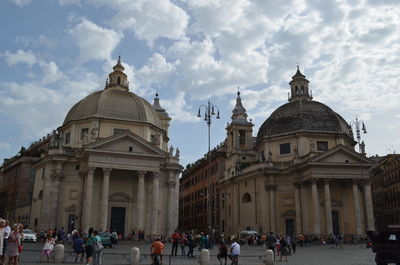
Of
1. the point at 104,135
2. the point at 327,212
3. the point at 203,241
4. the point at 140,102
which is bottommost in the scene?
the point at 203,241

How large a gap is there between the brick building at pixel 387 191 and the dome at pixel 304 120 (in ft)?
66.5

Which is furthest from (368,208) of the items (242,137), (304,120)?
(242,137)

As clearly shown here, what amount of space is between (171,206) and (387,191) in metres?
47.0

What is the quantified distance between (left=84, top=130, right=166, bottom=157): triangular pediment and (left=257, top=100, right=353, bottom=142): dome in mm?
19081

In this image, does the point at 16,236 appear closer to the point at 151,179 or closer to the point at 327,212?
the point at 151,179

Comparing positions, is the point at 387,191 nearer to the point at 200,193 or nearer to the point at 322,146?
the point at 322,146

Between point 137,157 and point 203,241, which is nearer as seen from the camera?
point 203,241

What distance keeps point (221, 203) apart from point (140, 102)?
75.4 ft

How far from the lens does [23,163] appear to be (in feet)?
214

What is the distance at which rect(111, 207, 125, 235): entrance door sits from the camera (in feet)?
135

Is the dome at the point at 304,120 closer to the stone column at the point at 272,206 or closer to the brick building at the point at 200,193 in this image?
the stone column at the point at 272,206

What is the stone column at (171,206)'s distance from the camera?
144 feet

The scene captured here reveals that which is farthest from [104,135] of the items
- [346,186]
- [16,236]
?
[16,236]

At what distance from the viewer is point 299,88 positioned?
59812 mm
